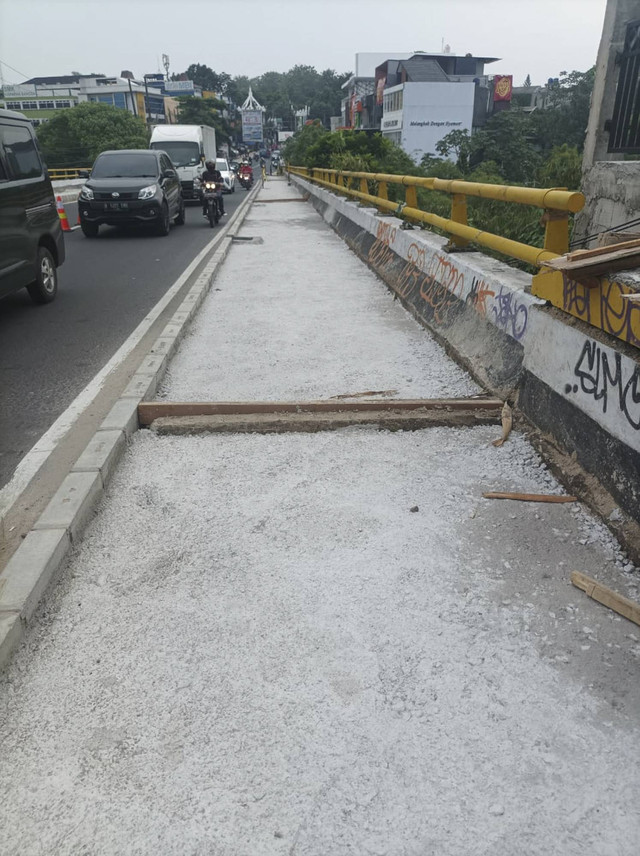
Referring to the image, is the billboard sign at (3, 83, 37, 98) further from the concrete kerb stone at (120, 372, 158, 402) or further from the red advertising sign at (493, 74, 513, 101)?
the concrete kerb stone at (120, 372, 158, 402)

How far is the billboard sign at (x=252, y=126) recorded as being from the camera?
145350 millimetres

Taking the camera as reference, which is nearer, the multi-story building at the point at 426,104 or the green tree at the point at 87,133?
the multi-story building at the point at 426,104

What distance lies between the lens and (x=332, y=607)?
103 inches

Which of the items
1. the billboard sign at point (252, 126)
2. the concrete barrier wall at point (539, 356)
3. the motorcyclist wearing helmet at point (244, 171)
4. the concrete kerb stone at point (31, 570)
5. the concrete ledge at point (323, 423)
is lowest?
the motorcyclist wearing helmet at point (244, 171)

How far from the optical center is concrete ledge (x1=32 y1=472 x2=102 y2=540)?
3.02m

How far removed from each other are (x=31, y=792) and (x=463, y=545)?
1.92 metres

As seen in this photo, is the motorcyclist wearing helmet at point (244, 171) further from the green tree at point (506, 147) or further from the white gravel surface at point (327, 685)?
the white gravel surface at point (327, 685)

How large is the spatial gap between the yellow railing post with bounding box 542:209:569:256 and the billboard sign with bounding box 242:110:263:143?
505 ft

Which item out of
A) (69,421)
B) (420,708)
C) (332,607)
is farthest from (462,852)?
(69,421)

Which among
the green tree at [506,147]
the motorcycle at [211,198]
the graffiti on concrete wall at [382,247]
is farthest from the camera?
the green tree at [506,147]

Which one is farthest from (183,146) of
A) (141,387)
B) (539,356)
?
(539,356)

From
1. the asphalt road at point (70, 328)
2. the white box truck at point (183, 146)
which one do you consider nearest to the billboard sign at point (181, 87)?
the white box truck at point (183, 146)

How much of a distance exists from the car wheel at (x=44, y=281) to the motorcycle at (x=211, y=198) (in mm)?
10063

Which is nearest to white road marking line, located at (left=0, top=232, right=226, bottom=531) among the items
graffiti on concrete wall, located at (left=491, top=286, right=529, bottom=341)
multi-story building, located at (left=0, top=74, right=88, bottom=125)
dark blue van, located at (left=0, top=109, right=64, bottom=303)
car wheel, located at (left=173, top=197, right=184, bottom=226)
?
dark blue van, located at (left=0, top=109, right=64, bottom=303)
